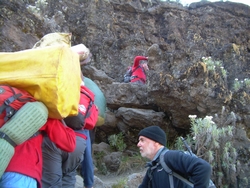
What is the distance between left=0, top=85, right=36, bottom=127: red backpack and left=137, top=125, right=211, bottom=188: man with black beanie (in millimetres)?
1461

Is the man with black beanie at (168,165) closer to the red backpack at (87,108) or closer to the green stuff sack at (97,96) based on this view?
the red backpack at (87,108)

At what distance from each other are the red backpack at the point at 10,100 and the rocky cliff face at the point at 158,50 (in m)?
4.82

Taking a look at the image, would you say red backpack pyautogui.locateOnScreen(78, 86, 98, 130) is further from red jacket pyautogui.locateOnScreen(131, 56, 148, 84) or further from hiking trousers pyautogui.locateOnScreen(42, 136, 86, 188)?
red jacket pyautogui.locateOnScreen(131, 56, 148, 84)

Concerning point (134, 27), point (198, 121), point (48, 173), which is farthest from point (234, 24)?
point (48, 173)

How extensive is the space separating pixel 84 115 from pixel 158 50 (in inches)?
226

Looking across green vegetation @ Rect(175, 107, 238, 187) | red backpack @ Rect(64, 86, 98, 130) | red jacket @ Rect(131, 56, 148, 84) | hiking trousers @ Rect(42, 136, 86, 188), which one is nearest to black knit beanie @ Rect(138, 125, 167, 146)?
red backpack @ Rect(64, 86, 98, 130)

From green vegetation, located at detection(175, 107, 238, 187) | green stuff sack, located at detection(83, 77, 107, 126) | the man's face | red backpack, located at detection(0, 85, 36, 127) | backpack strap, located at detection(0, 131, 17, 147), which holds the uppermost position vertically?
red backpack, located at detection(0, 85, 36, 127)

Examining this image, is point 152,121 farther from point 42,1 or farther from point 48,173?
point 42,1

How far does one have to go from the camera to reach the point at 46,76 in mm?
2309

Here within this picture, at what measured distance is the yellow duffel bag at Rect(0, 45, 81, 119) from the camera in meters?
2.30

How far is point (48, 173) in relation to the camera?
2.78 m

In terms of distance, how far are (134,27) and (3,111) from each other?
997cm

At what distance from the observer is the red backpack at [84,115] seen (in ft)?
10.8

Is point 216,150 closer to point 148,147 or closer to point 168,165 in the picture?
point 148,147
